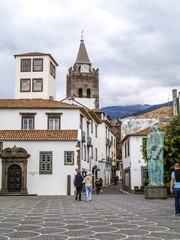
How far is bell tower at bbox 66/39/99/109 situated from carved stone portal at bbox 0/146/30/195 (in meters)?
51.8

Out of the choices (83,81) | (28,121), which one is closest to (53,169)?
(28,121)

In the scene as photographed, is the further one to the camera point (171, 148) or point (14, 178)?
point (14, 178)

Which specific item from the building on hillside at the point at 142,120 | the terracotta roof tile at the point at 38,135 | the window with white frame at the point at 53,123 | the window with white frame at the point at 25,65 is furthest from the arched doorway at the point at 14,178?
the building on hillside at the point at 142,120

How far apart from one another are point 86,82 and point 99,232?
78.8 m

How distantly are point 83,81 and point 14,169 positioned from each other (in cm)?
5557

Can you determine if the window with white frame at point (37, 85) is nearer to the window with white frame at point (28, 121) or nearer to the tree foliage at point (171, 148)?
the window with white frame at point (28, 121)

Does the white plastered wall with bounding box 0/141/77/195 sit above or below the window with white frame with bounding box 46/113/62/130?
below

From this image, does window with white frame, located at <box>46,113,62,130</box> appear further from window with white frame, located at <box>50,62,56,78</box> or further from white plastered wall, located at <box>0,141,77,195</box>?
window with white frame, located at <box>50,62,56,78</box>

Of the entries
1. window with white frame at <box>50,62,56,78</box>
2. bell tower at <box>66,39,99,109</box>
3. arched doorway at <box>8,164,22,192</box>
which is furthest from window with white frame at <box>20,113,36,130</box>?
bell tower at <box>66,39,99,109</box>

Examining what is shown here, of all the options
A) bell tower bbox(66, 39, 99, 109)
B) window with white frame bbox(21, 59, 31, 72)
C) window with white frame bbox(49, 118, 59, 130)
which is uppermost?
bell tower bbox(66, 39, 99, 109)

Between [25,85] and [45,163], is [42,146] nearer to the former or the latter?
[45,163]

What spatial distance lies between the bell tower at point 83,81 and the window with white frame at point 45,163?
51.1 meters

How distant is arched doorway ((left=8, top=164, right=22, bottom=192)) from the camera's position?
31547mm

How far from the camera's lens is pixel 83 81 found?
85438mm
